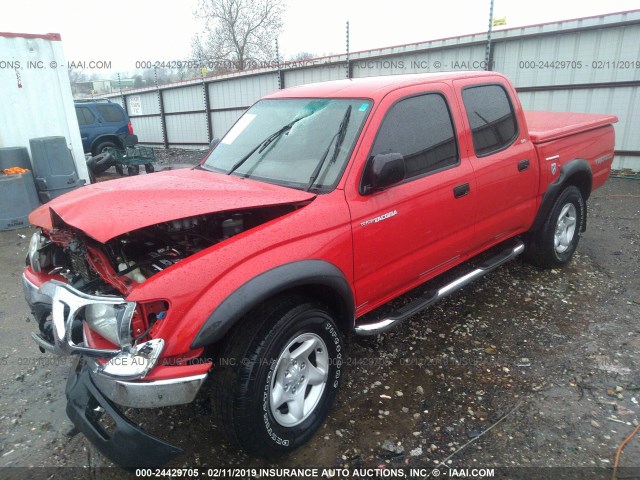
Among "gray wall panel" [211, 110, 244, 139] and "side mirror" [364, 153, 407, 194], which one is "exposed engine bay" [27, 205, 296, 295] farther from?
"gray wall panel" [211, 110, 244, 139]

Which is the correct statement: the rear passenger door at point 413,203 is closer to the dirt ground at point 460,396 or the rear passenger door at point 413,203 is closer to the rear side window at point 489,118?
the rear side window at point 489,118

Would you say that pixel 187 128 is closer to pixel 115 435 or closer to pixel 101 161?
pixel 101 161

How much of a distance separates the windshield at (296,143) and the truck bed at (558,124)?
6.91 feet

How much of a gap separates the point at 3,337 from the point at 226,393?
2846 mm

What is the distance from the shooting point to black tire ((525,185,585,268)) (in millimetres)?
4406

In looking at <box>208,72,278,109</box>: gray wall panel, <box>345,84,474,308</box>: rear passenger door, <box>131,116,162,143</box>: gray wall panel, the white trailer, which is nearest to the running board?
<box>345,84,474,308</box>: rear passenger door

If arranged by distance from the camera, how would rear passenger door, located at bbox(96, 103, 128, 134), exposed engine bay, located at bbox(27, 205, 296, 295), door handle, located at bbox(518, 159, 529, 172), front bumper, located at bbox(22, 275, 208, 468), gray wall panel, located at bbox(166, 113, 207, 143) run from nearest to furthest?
front bumper, located at bbox(22, 275, 208, 468)
exposed engine bay, located at bbox(27, 205, 296, 295)
door handle, located at bbox(518, 159, 529, 172)
rear passenger door, located at bbox(96, 103, 128, 134)
gray wall panel, located at bbox(166, 113, 207, 143)

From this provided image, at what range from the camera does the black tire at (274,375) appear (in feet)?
7.14

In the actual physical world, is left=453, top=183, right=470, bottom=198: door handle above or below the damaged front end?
above

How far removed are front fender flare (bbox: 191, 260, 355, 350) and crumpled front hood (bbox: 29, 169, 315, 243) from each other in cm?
41

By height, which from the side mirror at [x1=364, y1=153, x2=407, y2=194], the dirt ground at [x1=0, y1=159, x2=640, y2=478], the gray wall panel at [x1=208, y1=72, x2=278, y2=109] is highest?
the gray wall panel at [x1=208, y1=72, x2=278, y2=109]

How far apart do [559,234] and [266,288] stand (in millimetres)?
3733

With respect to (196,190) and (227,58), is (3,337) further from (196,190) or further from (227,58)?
(227,58)

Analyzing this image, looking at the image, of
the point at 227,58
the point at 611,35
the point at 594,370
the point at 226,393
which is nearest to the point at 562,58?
the point at 611,35
